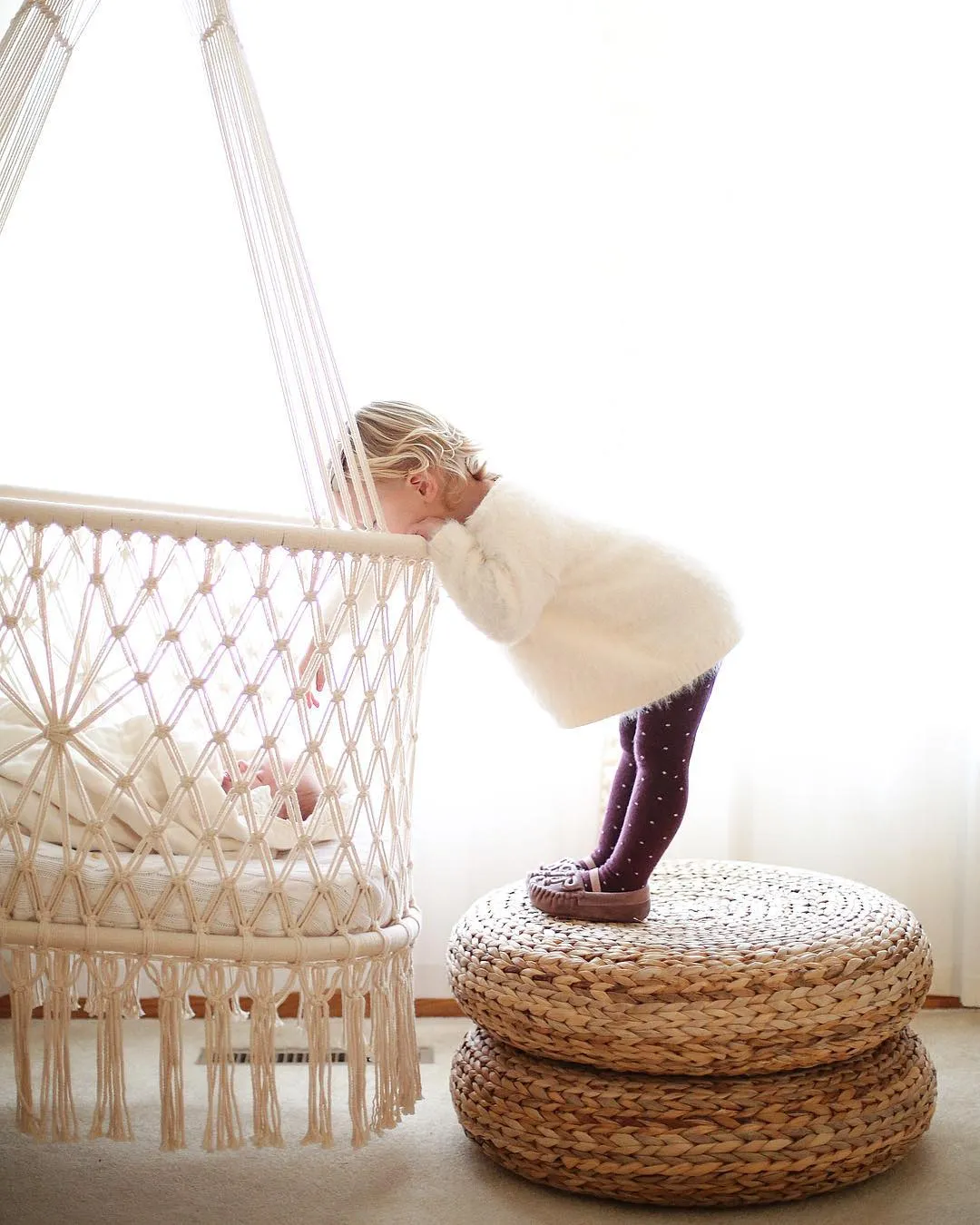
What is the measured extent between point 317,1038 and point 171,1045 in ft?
0.45

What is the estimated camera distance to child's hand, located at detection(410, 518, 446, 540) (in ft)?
4.22

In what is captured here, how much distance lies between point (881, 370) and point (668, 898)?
0.96 m

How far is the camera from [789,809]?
1.84m

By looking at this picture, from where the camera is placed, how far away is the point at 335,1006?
1.84 metres

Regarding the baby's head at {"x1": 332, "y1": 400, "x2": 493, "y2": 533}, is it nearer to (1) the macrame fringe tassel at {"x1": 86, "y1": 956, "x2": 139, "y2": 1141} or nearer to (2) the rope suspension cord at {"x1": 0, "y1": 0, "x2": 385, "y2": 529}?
(2) the rope suspension cord at {"x1": 0, "y1": 0, "x2": 385, "y2": 529}

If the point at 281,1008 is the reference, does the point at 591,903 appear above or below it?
above

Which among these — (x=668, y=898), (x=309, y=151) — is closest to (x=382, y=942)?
(x=668, y=898)

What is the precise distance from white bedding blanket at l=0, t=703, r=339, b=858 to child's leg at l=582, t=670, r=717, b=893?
1.15 feet

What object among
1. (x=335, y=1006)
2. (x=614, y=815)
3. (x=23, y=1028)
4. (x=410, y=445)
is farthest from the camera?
(x=335, y=1006)

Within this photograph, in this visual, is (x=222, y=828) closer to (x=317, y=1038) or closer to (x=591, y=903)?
(x=317, y=1038)

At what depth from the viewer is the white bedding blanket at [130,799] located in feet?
3.44

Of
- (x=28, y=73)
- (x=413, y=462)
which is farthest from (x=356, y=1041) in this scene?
(x=28, y=73)

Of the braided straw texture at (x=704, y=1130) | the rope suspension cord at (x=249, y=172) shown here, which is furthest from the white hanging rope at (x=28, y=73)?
the braided straw texture at (x=704, y=1130)

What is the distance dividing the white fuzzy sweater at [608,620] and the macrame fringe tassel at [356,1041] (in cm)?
38
